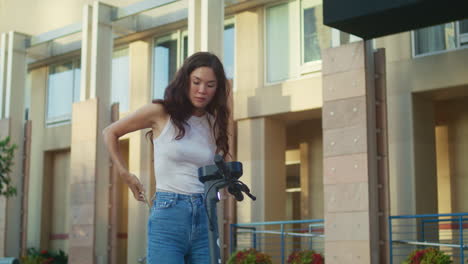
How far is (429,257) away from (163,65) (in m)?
10.5

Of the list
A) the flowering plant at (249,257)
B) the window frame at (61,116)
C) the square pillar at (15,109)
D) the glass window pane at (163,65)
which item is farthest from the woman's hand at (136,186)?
the window frame at (61,116)

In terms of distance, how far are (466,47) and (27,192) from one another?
14.0m

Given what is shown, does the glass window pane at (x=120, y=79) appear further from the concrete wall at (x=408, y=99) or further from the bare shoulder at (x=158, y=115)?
the bare shoulder at (x=158, y=115)

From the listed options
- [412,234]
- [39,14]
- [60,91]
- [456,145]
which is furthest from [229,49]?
[39,14]

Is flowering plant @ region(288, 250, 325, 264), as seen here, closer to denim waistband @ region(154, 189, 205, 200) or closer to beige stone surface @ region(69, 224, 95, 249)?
beige stone surface @ region(69, 224, 95, 249)

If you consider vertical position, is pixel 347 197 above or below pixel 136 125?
above

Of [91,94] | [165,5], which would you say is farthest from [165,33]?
[91,94]

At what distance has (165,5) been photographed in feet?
65.1

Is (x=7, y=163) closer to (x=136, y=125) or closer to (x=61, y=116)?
(x=61, y=116)

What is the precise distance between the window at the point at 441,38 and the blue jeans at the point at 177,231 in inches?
480

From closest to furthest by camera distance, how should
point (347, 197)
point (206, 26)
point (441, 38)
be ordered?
point (347, 197) < point (441, 38) < point (206, 26)

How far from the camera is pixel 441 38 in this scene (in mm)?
15148

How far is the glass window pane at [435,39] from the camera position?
49.3 ft

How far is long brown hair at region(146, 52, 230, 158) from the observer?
3815 millimetres
